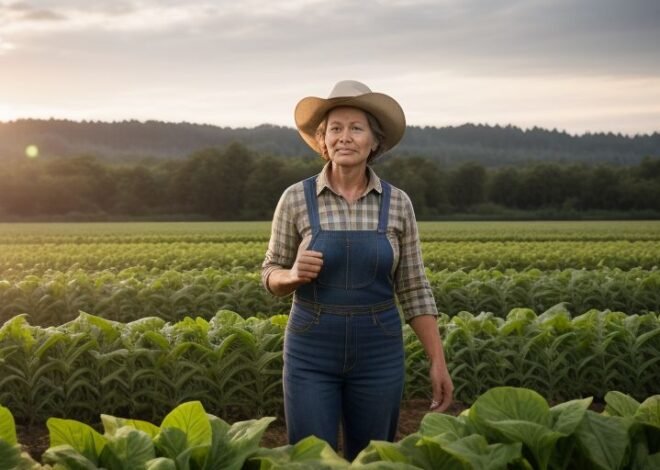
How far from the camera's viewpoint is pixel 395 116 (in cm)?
354

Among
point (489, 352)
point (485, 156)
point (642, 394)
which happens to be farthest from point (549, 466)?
point (485, 156)

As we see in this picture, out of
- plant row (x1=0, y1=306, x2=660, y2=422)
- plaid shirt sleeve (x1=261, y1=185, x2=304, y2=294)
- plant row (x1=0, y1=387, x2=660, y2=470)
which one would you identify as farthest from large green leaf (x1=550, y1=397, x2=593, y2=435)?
plant row (x1=0, y1=306, x2=660, y2=422)

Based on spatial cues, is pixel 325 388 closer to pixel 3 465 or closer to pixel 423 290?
pixel 423 290

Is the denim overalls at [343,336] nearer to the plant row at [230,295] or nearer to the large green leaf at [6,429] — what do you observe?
the large green leaf at [6,429]

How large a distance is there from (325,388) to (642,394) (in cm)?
461

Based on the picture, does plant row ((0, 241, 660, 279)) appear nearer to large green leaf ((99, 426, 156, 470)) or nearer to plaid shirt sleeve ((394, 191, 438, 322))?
plaid shirt sleeve ((394, 191, 438, 322))

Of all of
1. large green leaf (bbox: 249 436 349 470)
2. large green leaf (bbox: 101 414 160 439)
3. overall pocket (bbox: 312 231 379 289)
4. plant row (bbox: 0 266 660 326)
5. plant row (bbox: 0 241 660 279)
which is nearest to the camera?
large green leaf (bbox: 249 436 349 470)

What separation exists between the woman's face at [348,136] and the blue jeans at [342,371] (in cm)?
64

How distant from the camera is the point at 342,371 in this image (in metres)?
3.41

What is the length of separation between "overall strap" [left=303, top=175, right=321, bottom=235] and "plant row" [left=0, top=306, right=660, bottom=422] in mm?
2791

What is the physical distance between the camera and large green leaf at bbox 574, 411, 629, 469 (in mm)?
2320

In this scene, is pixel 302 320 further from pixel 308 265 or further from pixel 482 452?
pixel 482 452

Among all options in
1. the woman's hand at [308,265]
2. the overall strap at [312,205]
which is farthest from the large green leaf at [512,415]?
the overall strap at [312,205]

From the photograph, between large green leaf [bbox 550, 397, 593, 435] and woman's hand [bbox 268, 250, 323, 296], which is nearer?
large green leaf [bbox 550, 397, 593, 435]
